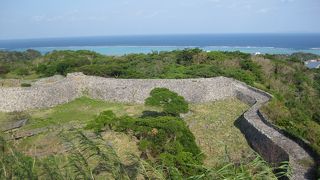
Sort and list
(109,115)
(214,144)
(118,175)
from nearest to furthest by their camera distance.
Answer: (118,175) → (214,144) → (109,115)

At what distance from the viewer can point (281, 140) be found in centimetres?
1516

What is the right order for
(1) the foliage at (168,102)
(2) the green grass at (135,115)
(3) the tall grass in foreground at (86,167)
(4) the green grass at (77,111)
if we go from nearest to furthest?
Result: (3) the tall grass in foreground at (86,167)
(2) the green grass at (135,115)
(1) the foliage at (168,102)
(4) the green grass at (77,111)

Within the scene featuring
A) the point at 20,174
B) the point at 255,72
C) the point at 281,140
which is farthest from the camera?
the point at 255,72

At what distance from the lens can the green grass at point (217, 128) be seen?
668 inches

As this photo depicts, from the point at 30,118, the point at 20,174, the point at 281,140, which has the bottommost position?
the point at 30,118

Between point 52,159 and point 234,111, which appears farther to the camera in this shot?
point 234,111

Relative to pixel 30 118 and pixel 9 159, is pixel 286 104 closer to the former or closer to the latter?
pixel 30 118

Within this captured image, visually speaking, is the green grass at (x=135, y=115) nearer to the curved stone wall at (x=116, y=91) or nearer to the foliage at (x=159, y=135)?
the foliage at (x=159, y=135)

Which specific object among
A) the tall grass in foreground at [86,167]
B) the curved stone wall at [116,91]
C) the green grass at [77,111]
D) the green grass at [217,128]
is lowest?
the green grass at [77,111]

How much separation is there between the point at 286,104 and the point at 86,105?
13.1 metres

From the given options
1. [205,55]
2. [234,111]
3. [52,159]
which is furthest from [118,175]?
[205,55]

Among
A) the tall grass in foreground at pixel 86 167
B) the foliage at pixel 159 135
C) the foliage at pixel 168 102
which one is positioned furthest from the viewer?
the foliage at pixel 168 102

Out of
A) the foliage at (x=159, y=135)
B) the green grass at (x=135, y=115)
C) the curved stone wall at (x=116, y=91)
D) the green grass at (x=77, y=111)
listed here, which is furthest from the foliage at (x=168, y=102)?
the curved stone wall at (x=116, y=91)

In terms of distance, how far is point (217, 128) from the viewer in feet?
67.5
